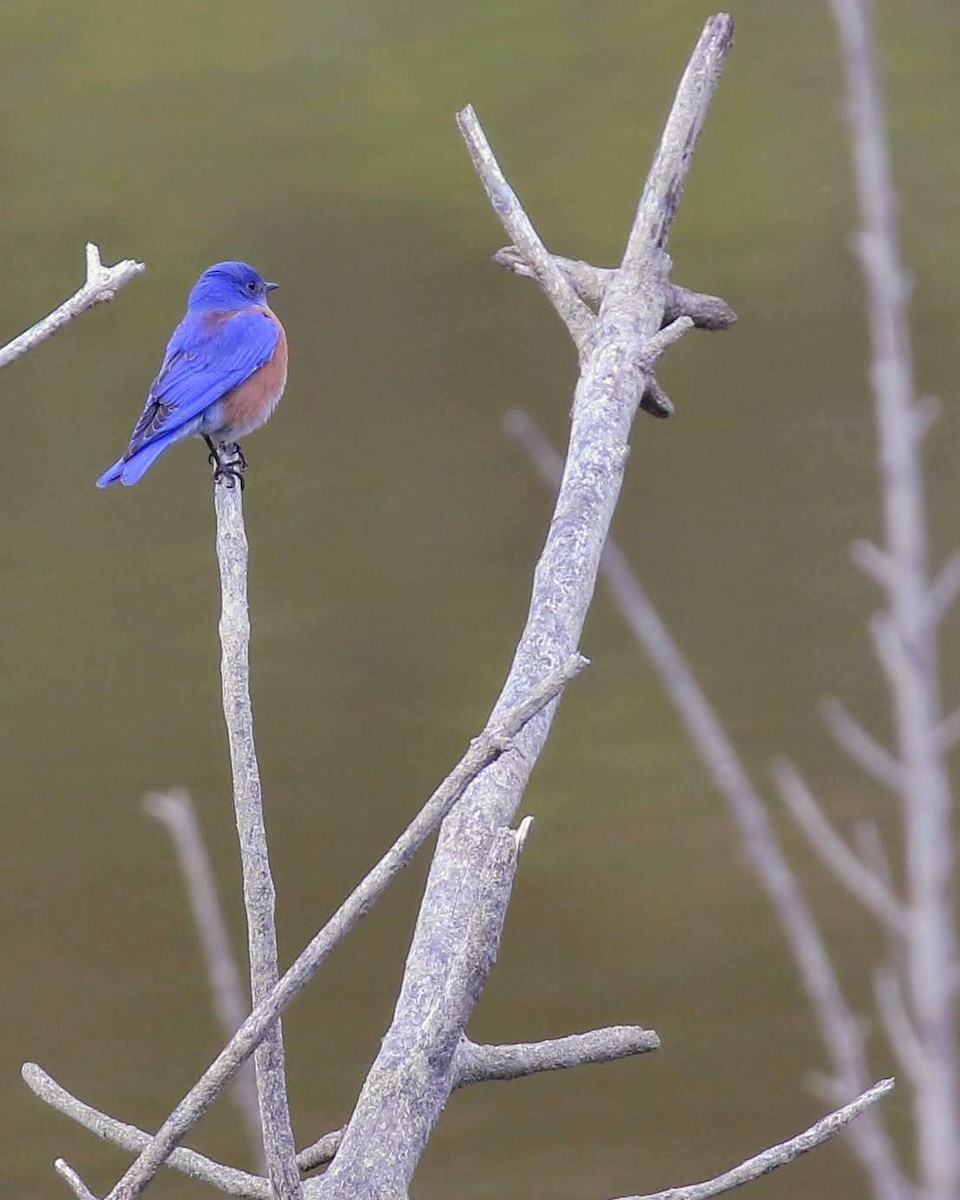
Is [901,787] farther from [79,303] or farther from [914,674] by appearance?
[79,303]

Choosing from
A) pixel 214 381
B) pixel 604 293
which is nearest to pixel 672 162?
pixel 604 293

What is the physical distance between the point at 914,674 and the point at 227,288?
219cm

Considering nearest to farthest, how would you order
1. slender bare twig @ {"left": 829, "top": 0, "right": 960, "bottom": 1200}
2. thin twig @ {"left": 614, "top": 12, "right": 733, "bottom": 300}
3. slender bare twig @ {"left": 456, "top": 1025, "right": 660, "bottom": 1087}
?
slender bare twig @ {"left": 829, "top": 0, "right": 960, "bottom": 1200} → slender bare twig @ {"left": 456, "top": 1025, "right": 660, "bottom": 1087} → thin twig @ {"left": 614, "top": 12, "right": 733, "bottom": 300}

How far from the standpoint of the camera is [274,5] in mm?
4777

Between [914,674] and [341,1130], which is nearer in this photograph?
[914,674]

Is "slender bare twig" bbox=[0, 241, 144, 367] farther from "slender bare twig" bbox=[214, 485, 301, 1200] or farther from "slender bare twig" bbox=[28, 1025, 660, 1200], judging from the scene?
"slender bare twig" bbox=[28, 1025, 660, 1200]

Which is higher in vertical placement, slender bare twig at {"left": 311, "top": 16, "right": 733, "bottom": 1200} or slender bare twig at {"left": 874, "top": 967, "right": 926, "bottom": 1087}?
slender bare twig at {"left": 311, "top": 16, "right": 733, "bottom": 1200}

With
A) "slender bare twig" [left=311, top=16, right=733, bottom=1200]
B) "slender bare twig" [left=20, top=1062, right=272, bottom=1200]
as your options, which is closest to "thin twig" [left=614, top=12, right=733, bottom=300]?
"slender bare twig" [left=311, top=16, right=733, bottom=1200]

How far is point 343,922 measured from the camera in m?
0.99

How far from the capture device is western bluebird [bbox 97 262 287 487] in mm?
2266

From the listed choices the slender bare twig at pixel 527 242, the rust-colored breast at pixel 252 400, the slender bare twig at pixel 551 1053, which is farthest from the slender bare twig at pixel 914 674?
the rust-colored breast at pixel 252 400

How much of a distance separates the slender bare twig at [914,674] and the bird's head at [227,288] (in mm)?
2002

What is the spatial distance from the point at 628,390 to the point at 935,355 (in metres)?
2.22

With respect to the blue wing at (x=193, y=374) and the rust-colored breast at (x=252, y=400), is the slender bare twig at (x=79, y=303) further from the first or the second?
the rust-colored breast at (x=252, y=400)
